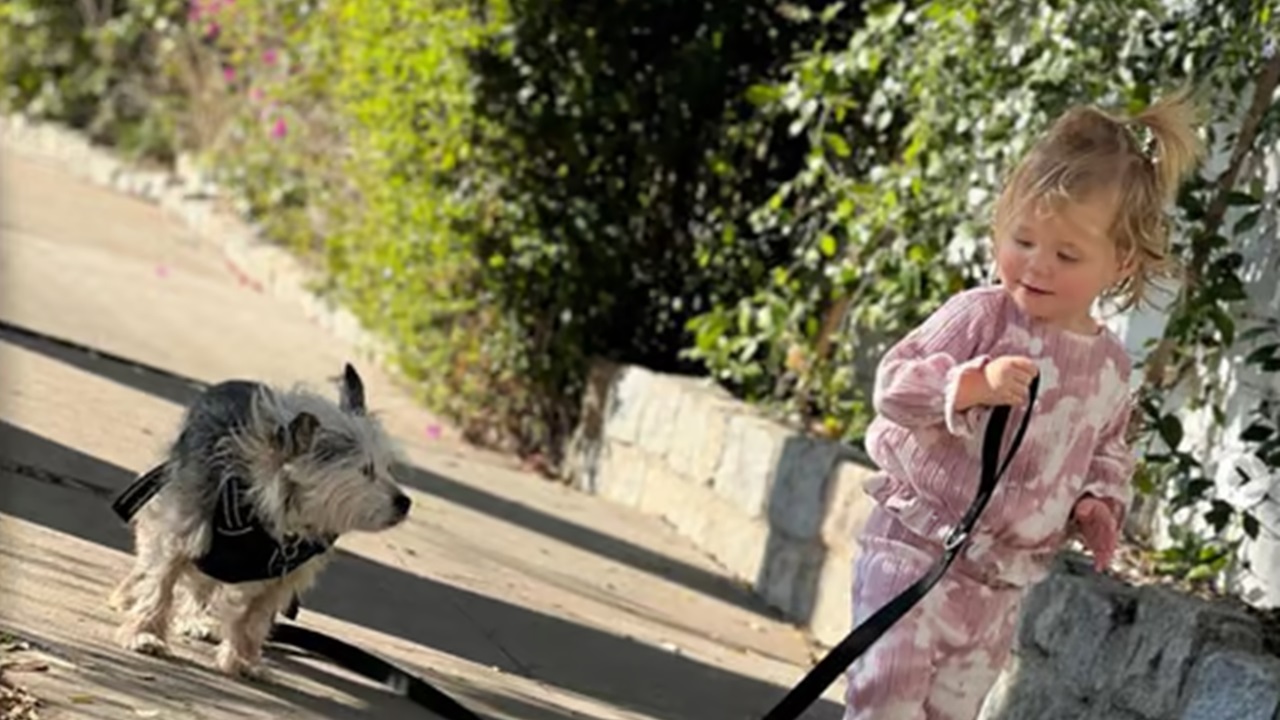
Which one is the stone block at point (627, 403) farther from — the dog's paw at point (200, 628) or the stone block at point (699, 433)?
the dog's paw at point (200, 628)

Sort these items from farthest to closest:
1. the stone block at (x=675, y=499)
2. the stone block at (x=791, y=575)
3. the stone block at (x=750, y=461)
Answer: the stone block at (x=675, y=499)
the stone block at (x=750, y=461)
the stone block at (x=791, y=575)

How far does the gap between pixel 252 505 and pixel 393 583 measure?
1747 mm

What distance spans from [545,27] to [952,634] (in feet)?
20.6

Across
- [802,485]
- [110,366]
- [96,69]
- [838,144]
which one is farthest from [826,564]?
[96,69]

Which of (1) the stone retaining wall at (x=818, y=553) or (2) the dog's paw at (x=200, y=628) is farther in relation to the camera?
(2) the dog's paw at (x=200, y=628)

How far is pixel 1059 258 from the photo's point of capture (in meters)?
4.51

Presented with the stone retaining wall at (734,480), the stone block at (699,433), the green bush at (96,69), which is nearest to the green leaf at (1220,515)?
the stone retaining wall at (734,480)

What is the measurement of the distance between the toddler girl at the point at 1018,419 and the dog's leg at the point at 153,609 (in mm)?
1685

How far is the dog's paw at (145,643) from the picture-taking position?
5.53 m

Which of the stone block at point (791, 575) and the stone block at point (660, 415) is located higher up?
the stone block at point (660, 415)

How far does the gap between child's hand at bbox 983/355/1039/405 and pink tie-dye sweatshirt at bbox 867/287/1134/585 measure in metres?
0.19

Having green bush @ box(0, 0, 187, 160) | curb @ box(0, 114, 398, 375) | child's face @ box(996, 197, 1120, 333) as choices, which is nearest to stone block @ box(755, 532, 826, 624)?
curb @ box(0, 114, 398, 375)

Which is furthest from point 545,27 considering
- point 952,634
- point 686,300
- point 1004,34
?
point 952,634

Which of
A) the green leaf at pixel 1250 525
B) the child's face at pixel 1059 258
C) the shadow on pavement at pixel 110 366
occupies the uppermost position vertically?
the child's face at pixel 1059 258
